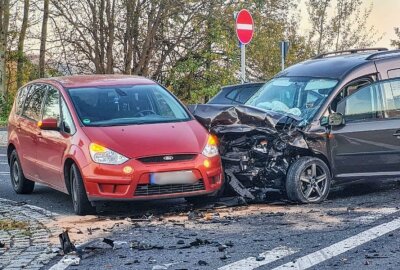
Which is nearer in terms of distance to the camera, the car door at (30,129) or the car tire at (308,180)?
the car tire at (308,180)

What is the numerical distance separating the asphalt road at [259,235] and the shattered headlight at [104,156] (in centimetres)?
67

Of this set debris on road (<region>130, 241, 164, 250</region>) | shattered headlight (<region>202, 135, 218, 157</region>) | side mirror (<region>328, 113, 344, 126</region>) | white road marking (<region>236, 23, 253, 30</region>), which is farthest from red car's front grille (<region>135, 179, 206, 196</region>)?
white road marking (<region>236, 23, 253, 30</region>)

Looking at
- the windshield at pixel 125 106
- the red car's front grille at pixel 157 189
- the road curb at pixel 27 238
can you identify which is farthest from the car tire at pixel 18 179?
the red car's front grille at pixel 157 189

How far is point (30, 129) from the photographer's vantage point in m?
10.2

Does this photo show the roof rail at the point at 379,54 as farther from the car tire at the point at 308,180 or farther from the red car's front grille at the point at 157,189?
the red car's front grille at the point at 157,189

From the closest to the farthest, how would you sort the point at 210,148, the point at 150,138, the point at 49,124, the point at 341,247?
the point at 341,247 < the point at 150,138 < the point at 210,148 < the point at 49,124

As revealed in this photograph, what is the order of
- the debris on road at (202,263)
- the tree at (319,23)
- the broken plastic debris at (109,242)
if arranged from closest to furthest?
1. the debris on road at (202,263)
2. the broken plastic debris at (109,242)
3. the tree at (319,23)

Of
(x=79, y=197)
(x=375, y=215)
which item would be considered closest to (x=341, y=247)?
(x=375, y=215)

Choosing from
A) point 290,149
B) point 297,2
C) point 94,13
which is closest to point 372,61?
point 290,149

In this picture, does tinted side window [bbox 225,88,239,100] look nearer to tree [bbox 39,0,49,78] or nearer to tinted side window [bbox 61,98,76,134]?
tinted side window [bbox 61,98,76,134]

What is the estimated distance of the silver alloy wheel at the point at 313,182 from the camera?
29.4ft

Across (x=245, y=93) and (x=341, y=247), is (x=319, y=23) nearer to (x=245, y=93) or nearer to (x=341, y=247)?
(x=245, y=93)

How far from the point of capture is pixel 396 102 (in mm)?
9664

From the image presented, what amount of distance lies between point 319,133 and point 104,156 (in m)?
2.61
